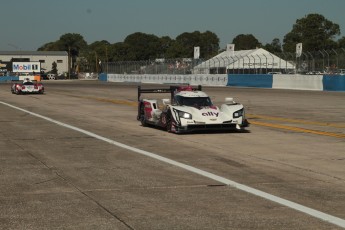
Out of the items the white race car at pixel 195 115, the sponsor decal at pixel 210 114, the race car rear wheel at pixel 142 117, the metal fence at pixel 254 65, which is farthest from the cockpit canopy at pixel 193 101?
the metal fence at pixel 254 65

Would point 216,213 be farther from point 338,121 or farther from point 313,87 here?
point 313,87

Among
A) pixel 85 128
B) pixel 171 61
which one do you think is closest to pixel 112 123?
pixel 85 128

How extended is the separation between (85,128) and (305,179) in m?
9.86

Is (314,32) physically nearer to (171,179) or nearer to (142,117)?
(142,117)

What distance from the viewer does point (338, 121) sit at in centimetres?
1988

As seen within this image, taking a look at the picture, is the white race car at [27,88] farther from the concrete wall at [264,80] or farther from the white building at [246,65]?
the white building at [246,65]

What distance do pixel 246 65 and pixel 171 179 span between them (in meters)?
52.8

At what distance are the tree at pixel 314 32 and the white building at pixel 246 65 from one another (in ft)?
221

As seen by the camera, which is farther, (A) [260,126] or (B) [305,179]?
(A) [260,126]

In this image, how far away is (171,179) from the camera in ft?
29.9

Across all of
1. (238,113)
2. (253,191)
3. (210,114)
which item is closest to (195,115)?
(210,114)

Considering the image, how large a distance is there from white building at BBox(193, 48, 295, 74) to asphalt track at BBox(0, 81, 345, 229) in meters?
39.5

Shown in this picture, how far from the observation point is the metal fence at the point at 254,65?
4731 centimetres

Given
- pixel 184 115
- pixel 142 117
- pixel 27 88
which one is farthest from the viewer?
pixel 27 88
